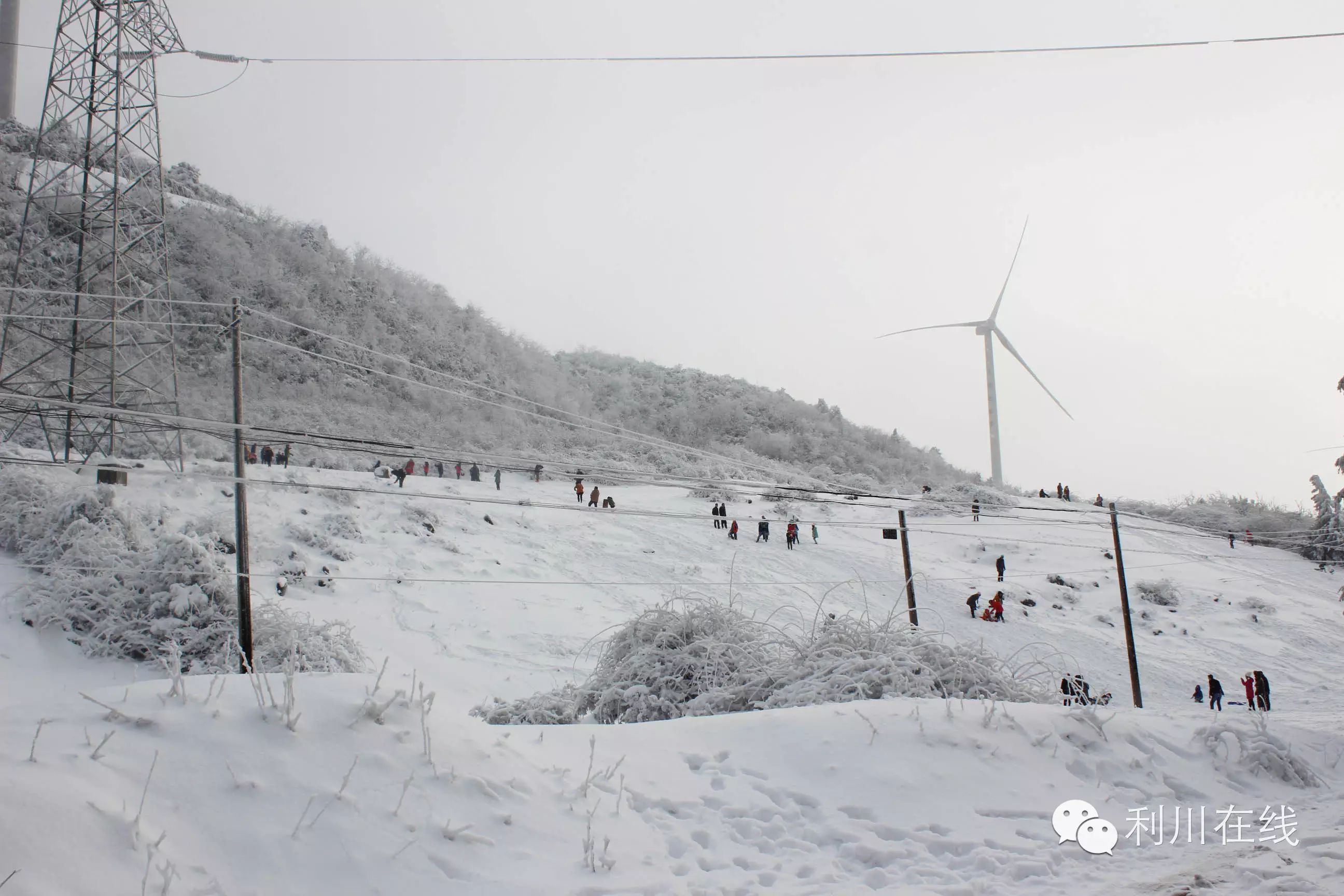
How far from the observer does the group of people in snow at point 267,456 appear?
92.0ft

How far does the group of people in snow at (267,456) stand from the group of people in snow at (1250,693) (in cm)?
2828

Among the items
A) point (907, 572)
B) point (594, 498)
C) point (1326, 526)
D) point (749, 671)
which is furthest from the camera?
point (1326, 526)

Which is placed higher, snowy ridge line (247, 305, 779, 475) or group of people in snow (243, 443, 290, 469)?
snowy ridge line (247, 305, 779, 475)

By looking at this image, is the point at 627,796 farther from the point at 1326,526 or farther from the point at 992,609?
the point at 1326,526

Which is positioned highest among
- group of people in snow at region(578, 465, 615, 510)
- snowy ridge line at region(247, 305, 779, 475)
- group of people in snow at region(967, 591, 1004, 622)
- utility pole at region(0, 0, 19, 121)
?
utility pole at region(0, 0, 19, 121)

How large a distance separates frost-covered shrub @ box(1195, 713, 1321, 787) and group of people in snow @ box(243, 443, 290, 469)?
1068 inches

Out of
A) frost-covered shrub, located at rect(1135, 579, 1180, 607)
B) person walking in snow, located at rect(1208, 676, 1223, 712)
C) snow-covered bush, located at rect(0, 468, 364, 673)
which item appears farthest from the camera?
frost-covered shrub, located at rect(1135, 579, 1180, 607)

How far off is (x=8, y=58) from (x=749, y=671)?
7586 cm

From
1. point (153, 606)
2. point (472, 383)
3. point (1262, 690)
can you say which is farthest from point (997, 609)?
point (153, 606)

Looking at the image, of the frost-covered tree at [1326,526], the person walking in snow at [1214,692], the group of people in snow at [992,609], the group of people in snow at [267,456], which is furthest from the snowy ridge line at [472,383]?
the frost-covered tree at [1326,526]

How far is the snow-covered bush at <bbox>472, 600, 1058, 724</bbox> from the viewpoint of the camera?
7895 millimetres

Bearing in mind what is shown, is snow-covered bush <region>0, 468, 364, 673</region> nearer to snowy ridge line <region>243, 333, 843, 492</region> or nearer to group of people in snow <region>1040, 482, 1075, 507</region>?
snowy ridge line <region>243, 333, 843, 492</region>

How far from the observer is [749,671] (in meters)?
8.24

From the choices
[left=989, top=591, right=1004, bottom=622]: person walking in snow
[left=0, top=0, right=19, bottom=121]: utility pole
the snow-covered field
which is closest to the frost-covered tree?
[left=989, top=591, right=1004, bottom=622]: person walking in snow
